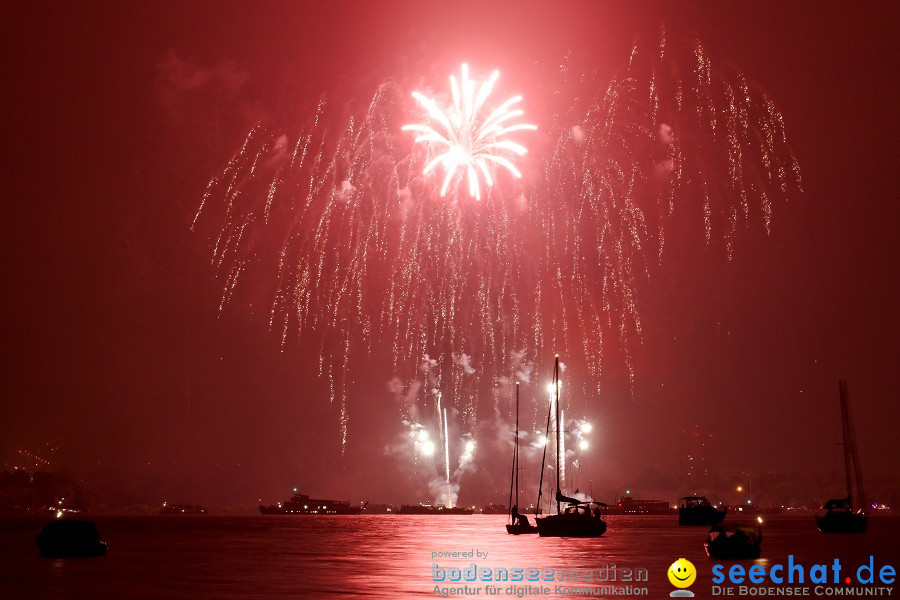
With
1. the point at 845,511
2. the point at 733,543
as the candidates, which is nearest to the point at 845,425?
the point at 845,511

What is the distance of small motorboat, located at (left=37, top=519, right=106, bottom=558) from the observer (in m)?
82.6

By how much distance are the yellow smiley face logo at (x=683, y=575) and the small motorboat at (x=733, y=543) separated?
54.5ft

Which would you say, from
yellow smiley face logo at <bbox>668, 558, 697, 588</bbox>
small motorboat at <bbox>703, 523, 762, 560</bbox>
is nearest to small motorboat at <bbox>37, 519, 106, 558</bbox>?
yellow smiley face logo at <bbox>668, 558, 697, 588</bbox>

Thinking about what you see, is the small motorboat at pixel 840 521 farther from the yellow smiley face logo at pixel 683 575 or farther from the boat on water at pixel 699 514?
the yellow smiley face logo at pixel 683 575

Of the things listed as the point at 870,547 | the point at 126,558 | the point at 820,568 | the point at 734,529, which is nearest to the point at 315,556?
the point at 126,558

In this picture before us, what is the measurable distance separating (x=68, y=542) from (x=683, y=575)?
53292mm

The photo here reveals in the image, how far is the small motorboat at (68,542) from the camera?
271 feet

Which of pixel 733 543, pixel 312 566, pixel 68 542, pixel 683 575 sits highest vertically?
pixel 733 543

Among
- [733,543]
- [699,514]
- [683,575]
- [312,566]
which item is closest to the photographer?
[683,575]

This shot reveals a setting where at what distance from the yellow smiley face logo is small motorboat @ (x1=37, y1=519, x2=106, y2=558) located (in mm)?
51011

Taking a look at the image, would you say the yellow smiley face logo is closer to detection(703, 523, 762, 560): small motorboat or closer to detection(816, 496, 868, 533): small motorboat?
detection(703, 523, 762, 560): small motorboat

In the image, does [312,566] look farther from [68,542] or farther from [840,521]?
[840,521]

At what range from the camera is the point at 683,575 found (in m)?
57.6

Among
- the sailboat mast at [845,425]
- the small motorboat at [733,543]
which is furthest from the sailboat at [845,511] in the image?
the small motorboat at [733,543]
